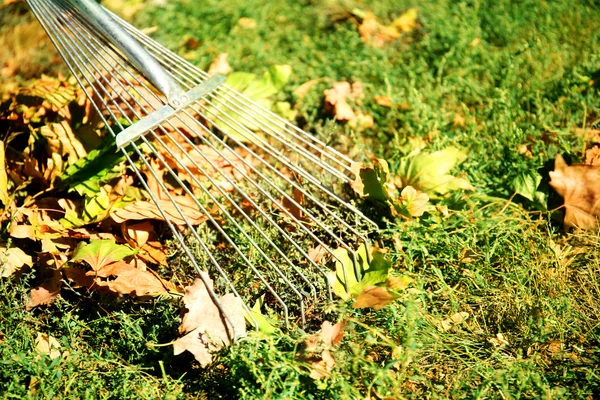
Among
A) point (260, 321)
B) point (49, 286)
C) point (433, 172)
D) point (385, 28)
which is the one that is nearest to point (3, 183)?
point (49, 286)

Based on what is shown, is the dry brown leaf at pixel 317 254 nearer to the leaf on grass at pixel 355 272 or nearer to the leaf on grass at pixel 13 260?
the leaf on grass at pixel 355 272

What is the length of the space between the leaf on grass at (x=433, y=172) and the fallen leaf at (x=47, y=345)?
1.26 m

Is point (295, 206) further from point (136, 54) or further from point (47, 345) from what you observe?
point (47, 345)

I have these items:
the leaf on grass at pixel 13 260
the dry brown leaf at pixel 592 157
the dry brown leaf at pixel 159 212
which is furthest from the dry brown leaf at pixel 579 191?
the leaf on grass at pixel 13 260

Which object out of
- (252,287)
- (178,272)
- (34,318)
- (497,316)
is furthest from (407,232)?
(34,318)

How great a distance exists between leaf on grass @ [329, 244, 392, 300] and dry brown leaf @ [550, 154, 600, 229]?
742mm

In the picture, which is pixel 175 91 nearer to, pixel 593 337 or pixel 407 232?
pixel 407 232

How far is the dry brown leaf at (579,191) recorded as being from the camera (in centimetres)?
180

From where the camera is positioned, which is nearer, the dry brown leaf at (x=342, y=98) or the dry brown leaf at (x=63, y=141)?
the dry brown leaf at (x=63, y=141)

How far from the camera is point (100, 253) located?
64.1 inches

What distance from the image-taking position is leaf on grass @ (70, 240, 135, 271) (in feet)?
5.25

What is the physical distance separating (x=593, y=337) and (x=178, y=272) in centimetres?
130

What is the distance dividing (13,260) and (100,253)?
309 mm

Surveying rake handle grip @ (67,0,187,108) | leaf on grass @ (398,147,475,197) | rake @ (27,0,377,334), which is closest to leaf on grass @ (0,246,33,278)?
rake @ (27,0,377,334)
